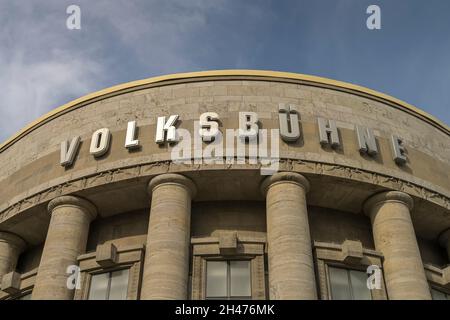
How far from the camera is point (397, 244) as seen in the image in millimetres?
26062

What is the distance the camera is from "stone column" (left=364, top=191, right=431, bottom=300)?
24.8 m

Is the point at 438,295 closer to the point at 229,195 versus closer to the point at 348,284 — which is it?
the point at 348,284

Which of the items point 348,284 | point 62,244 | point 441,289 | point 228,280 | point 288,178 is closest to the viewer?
point 228,280

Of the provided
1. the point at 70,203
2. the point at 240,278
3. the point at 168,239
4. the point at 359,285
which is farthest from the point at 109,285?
the point at 359,285

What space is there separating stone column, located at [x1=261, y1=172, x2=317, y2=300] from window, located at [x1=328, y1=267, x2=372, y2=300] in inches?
85.6

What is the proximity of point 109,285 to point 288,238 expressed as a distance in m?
8.53

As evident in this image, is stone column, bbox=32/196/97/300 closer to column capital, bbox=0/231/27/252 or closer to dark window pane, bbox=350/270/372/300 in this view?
column capital, bbox=0/231/27/252

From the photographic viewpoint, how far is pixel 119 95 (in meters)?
31.3

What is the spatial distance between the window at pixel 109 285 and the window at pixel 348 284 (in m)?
9.33
